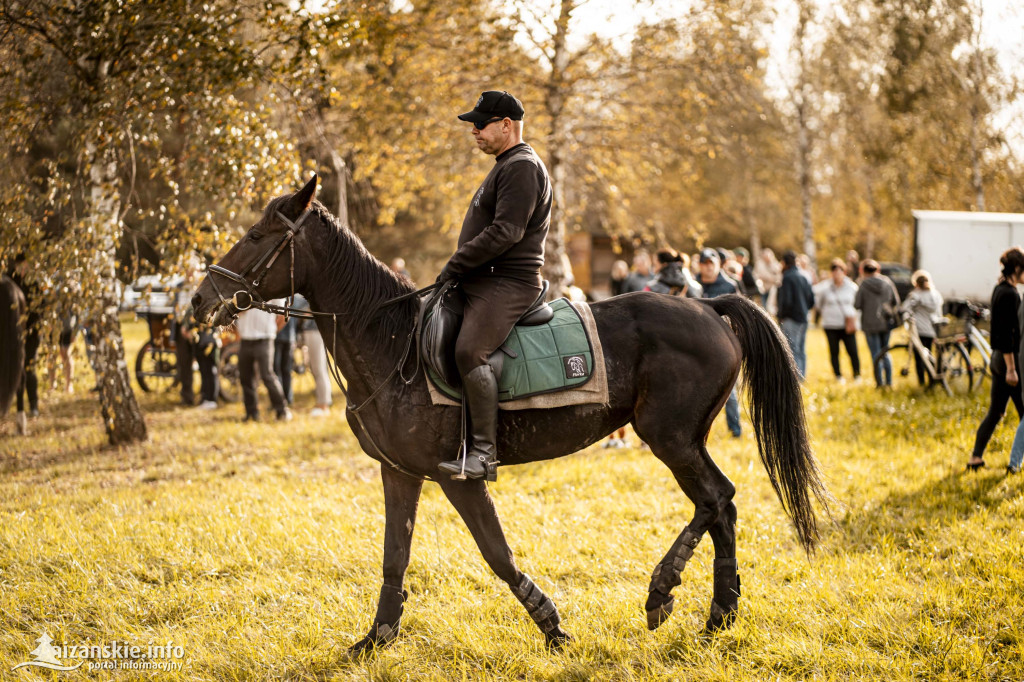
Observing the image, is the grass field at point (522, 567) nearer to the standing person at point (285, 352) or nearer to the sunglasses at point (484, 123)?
the sunglasses at point (484, 123)

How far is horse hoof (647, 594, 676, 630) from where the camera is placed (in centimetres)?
413

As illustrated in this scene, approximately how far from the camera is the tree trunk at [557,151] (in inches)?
467

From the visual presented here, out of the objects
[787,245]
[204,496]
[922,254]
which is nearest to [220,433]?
[204,496]

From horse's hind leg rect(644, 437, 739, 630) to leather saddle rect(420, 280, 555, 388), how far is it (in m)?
1.08

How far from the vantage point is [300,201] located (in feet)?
13.0

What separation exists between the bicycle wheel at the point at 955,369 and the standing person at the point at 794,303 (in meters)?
2.06

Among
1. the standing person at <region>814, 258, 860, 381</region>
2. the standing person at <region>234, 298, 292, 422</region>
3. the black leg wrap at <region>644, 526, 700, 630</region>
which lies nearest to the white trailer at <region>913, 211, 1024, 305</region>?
the standing person at <region>814, 258, 860, 381</region>

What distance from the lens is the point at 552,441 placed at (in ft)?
13.9

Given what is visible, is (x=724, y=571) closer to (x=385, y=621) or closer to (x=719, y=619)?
(x=719, y=619)

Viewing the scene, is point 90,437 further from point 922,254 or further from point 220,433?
point 922,254

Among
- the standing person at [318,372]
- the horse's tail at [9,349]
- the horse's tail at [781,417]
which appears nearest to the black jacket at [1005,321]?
the horse's tail at [781,417]

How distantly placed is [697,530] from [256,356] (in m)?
8.46

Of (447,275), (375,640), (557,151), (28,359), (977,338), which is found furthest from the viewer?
(557,151)

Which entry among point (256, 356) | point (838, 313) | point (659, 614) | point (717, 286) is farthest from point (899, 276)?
point (659, 614)
